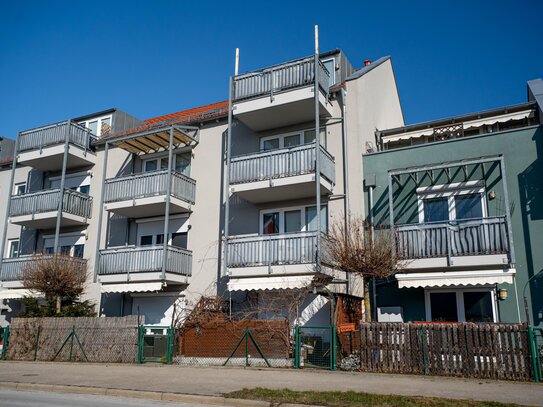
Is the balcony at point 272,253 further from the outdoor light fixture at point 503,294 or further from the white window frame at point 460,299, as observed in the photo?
the outdoor light fixture at point 503,294

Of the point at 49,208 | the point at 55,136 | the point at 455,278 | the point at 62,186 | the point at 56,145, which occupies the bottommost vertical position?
the point at 455,278

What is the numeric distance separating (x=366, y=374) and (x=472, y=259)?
5.24 m

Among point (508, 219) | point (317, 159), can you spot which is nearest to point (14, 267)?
point (317, 159)

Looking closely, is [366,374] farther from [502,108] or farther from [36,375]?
[502,108]

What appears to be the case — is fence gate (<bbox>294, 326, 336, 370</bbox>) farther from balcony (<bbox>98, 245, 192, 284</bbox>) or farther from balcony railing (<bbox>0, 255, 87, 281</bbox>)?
balcony railing (<bbox>0, 255, 87, 281</bbox>)

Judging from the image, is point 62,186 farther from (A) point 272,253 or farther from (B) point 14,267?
(A) point 272,253

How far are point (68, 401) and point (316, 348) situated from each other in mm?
7149

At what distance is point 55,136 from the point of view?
26172 millimetres

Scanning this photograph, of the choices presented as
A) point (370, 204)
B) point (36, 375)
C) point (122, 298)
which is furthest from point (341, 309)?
point (122, 298)

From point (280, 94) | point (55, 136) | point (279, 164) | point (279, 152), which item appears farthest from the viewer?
point (55, 136)

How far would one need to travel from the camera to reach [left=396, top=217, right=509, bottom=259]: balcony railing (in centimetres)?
1653

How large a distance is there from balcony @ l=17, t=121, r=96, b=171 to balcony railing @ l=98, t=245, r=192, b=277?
620 centimetres

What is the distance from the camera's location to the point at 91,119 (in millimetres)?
29562

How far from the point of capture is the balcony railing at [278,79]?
67.2 ft
